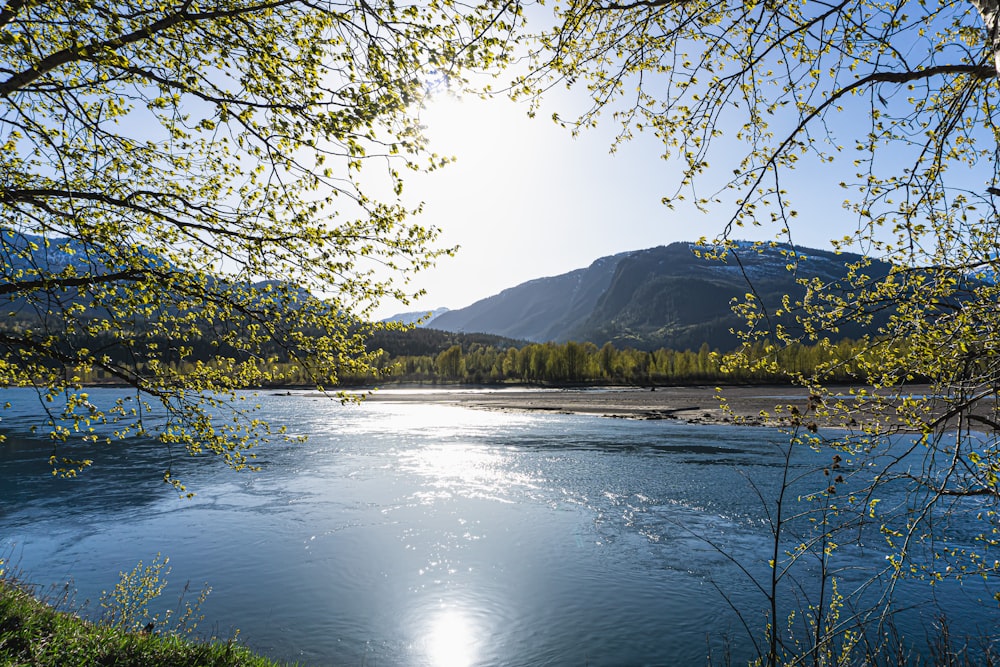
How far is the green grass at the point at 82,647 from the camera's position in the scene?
7.40 meters

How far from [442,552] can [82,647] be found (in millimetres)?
11785

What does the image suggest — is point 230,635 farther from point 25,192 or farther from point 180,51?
point 180,51

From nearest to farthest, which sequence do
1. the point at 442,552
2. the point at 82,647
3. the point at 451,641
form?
the point at 82,647 < the point at 451,641 < the point at 442,552

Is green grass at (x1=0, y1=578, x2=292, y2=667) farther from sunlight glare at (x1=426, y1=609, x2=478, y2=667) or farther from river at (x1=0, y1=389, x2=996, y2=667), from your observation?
sunlight glare at (x1=426, y1=609, x2=478, y2=667)

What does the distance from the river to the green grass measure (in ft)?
9.94

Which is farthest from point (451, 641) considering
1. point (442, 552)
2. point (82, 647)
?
point (82, 647)

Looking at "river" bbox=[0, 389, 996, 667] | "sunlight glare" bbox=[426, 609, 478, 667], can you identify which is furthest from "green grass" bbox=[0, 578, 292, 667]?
"sunlight glare" bbox=[426, 609, 478, 667]

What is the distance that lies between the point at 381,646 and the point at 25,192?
11193 mm

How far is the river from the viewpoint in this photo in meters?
12.8

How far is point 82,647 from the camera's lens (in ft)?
25.6

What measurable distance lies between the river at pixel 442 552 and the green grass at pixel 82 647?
3.03 m

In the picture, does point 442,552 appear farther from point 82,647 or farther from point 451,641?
point 82,647

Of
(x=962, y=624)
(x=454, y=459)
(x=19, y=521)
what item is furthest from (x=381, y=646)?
(x=454, y=459)

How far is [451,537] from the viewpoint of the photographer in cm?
2005
